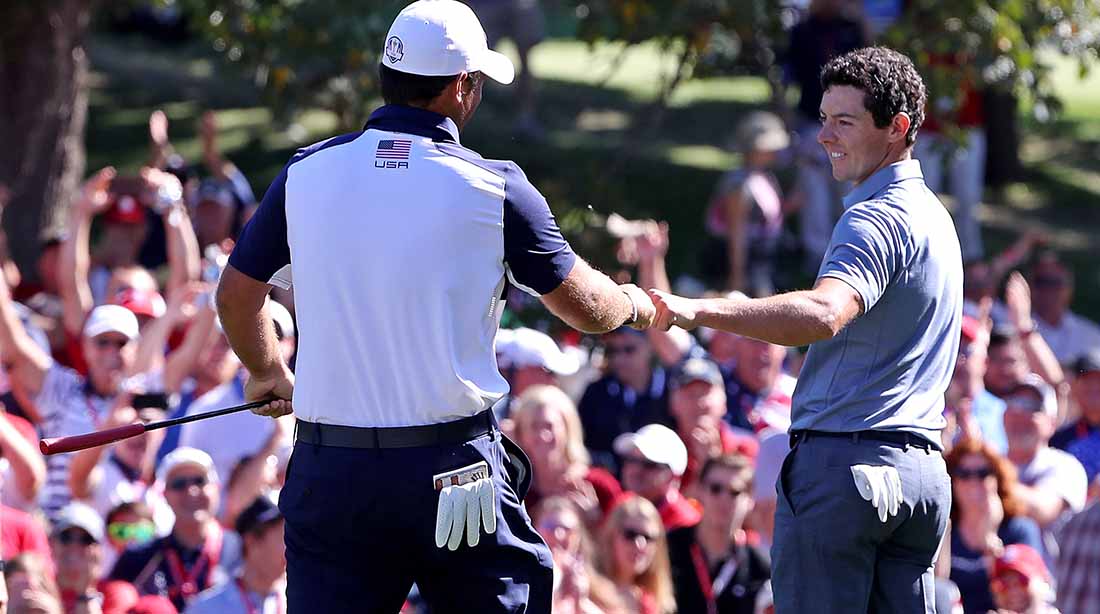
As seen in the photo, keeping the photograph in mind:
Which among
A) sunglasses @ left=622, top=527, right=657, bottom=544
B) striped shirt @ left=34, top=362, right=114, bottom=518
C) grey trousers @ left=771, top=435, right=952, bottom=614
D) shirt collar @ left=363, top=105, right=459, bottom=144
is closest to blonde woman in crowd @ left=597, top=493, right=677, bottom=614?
sunglasses @ left=622, top=527, right=657, bottom=544

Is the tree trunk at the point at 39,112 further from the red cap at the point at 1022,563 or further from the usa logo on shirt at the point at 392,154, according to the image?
the usa logo on shirt at the point at 392,154

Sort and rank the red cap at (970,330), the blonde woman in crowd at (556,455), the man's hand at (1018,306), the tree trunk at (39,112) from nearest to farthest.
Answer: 1. the blonde woman in crowd at (556,455)
2. the red cap at (970,330)
3. the man's hand at (1018,306)
4. the tree trunk at (39,112)

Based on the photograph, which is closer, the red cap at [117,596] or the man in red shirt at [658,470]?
the red cap at [117,596]

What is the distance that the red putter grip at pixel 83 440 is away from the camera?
4000 millimetres

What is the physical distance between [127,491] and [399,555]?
350cm

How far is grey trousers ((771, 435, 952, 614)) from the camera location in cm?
411

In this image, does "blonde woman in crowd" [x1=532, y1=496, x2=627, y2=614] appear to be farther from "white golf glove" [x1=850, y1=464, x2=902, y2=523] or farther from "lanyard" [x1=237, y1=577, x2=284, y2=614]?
"white golf glove" [x1=850, y1=464, x2=902, y2=523]

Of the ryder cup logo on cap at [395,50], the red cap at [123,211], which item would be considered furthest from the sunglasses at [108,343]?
the ryder cup logo on cap at [395,50]

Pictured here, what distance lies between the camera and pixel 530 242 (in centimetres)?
376

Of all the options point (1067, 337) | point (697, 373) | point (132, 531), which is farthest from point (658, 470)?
point (1067, 337)

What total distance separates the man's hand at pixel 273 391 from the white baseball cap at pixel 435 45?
34.1 inches

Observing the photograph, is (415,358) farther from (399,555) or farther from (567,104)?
(567,104)

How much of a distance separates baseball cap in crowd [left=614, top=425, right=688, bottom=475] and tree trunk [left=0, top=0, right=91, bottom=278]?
5.53m

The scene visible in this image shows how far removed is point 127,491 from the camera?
23.0 feet
